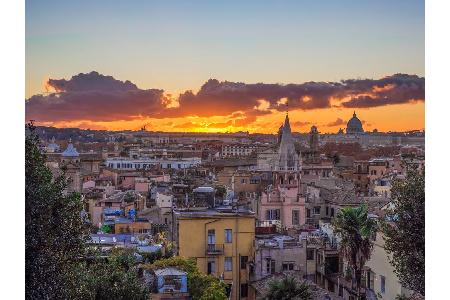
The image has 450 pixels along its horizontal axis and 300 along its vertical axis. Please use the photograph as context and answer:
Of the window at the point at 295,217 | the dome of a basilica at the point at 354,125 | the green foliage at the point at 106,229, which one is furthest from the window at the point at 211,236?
the green foliage at the point at 106,229

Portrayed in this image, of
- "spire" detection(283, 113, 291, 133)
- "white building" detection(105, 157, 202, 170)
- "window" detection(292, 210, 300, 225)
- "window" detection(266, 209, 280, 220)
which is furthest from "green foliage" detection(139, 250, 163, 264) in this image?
"white building" detection(105, 157, 202, 170)

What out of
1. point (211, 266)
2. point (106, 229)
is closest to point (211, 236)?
point (211, 266)

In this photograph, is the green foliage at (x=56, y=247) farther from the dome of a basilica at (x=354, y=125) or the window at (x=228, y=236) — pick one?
the dome of a basilica at (x=354, y=125)

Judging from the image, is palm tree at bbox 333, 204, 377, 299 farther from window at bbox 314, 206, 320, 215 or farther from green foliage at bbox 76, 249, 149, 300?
window at bbox 314, 206, 320, 215

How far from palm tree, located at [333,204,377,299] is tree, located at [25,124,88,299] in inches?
110

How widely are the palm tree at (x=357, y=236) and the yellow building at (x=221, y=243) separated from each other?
4.24 ft

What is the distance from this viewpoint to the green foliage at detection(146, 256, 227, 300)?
6938 mm

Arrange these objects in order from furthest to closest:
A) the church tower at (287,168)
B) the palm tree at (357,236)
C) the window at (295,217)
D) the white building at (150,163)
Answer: the white building at (150,163) → the church tower at (287,168) → the window at (295,217) → the palm tree at (357,236)

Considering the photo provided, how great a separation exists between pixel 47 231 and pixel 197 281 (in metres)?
2.13

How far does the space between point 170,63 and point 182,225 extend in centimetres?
204

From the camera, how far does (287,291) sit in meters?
6.53

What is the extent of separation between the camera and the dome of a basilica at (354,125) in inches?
282
